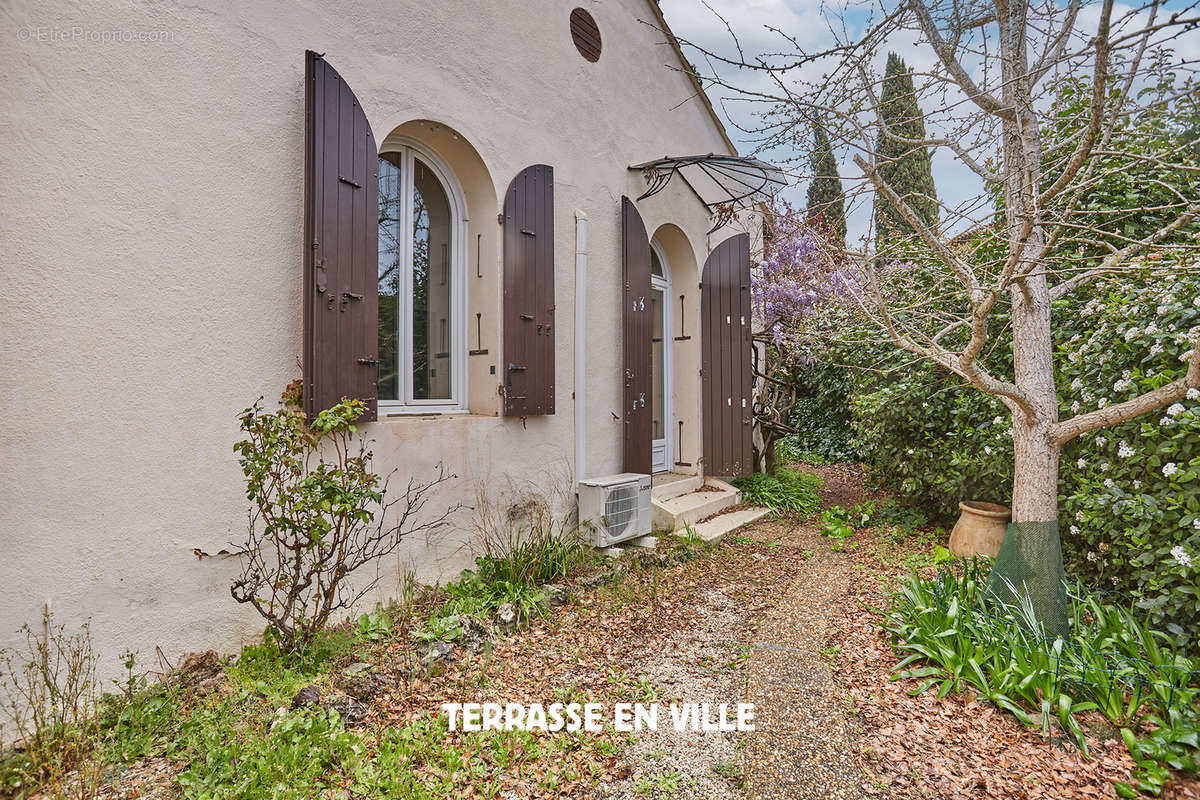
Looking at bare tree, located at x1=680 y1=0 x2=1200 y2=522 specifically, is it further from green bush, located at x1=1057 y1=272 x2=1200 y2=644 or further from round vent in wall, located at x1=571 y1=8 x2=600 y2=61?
round vent in wall, located at x1=571 y1=8 x2=600 y2=61

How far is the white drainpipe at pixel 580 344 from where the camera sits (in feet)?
16.1

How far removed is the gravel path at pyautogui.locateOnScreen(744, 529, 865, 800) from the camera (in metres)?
2.30

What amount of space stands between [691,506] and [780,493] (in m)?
1.82

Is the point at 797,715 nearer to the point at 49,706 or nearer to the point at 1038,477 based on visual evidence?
the point at 1038,477

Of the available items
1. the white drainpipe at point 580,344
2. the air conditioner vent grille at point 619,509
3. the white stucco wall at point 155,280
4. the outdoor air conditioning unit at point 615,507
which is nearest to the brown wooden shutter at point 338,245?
the white stucco wall at point 155,280

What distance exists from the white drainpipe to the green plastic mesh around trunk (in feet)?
9.75

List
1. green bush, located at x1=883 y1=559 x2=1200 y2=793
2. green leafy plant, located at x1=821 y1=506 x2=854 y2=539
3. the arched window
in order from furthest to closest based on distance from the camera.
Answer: green leafy plant, located at x1=821 y1=506 x2=854 y2=539 → the arched window → green bush, located at x1=883 y1=559 x2=1200 y2=793

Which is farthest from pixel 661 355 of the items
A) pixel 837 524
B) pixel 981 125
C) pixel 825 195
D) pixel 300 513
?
pixel 825 195

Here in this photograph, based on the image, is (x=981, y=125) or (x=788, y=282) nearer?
(x=981, y=125)

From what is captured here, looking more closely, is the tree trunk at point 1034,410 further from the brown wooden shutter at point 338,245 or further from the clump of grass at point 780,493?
the brown wooden shutter at point 338,245

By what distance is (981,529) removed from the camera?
4.53 m

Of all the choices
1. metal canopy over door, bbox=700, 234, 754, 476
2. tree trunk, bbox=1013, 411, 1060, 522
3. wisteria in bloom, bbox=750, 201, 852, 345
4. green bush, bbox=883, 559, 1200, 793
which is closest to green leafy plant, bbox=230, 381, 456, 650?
green bush, bbox=883, 559, 1200, 793

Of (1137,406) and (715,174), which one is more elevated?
(715,174)

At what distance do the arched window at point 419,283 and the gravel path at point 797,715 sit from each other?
2.73 m
